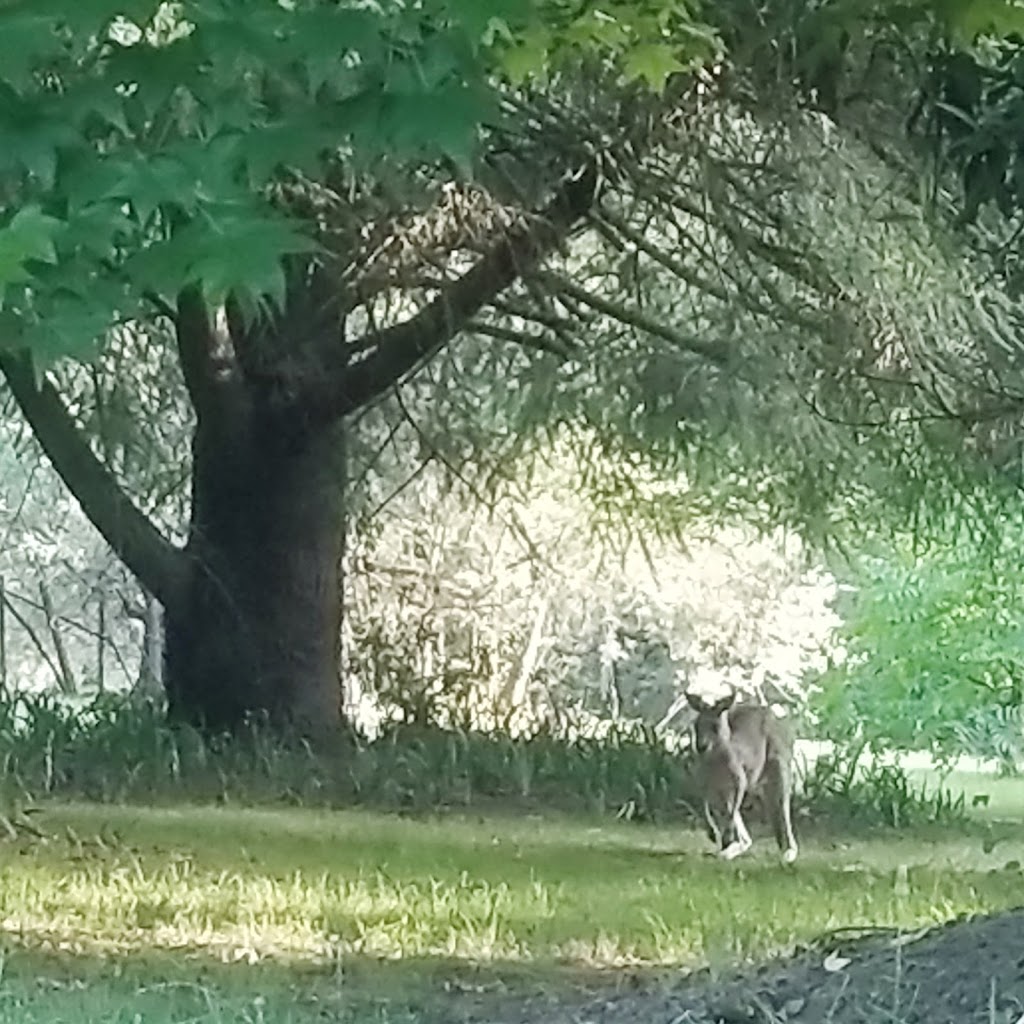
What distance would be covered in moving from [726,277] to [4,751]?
3479 mm

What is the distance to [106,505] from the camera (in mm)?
9102

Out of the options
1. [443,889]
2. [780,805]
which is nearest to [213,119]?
[443,889]

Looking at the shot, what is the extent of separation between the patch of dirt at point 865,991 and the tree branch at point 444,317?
3.01 meters

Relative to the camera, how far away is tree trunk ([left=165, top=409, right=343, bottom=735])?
9305 mm

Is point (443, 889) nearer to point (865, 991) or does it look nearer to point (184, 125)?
point (865, 991)

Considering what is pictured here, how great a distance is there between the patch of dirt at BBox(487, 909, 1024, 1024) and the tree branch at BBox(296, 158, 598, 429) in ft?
9.87

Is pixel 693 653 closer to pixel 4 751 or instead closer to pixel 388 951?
pixel 4 751

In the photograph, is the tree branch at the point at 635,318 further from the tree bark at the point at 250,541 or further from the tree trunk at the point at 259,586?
the tree trunk at the point at 259,586

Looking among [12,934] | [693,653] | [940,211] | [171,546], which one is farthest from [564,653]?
[12,934]

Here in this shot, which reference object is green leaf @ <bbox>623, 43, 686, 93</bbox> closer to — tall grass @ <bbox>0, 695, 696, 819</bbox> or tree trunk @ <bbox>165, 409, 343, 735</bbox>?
tall grass @ <bbox>0, 695, 696, 819</bbox>

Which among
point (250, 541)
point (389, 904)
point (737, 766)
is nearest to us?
point (389, 904)

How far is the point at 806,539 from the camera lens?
10.0m

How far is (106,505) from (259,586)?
2.48 ft

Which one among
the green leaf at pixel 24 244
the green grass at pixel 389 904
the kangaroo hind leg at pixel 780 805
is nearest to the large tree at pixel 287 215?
the green leaf at pixel 24 244
